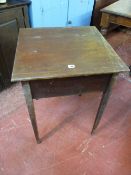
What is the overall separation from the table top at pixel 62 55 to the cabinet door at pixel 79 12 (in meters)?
0.78

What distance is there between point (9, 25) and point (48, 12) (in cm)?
42

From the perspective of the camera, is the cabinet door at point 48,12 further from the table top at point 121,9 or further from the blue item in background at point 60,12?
the table top at point 121,9

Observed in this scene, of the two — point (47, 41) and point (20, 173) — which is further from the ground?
point (47, 41)

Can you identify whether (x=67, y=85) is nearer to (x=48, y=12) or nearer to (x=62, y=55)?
(x=62, y=55)

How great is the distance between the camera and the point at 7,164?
3.77 feet

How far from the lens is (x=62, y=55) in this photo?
94cm

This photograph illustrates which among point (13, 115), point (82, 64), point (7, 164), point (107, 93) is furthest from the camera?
point (13, 115)

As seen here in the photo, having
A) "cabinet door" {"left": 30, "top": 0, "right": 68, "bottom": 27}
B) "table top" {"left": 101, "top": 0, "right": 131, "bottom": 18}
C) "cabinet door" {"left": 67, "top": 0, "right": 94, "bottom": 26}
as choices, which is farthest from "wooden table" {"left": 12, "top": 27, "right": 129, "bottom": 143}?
"cabinet door" {"left": 67, "top": 0, "right": 94, "bottom": 26}

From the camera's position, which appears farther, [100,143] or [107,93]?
[100,143]

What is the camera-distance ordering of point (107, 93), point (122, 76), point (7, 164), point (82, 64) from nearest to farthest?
point (82, 64), point (107, 93), point (7, 164), point (122, 76)

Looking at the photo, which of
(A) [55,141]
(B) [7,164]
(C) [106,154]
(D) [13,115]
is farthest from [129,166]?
(D) [13,115]

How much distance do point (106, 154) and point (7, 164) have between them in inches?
27.4

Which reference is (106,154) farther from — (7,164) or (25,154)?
(7,164)

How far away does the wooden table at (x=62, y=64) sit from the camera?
2.70 feet
